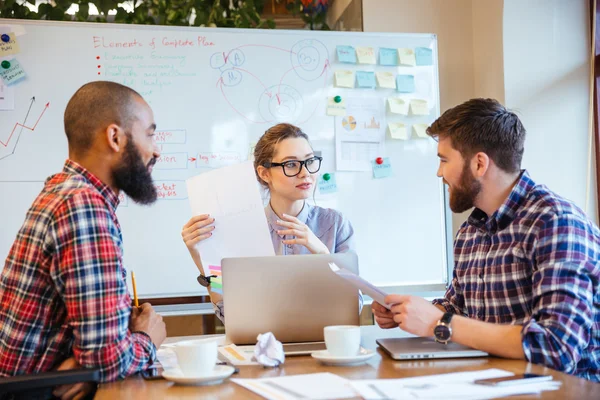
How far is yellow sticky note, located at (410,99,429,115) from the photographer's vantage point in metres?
3.11

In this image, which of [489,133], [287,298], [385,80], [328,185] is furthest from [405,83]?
[287,298]

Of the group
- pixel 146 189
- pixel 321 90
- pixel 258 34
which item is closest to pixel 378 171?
pixel 321 90

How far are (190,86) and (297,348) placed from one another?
5.77 feet

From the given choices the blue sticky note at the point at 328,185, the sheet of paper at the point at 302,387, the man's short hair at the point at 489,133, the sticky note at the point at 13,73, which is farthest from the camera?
the blue sticky note at the point at 328,185

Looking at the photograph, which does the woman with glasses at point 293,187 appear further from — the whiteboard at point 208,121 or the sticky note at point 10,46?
the sticky note at point 10,46

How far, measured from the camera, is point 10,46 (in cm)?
270

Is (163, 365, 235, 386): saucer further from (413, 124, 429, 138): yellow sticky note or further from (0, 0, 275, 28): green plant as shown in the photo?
(0, 0, 275, 28): green plant

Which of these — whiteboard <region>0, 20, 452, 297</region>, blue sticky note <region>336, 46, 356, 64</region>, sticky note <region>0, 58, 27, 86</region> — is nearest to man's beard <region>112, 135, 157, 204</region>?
whiteboard <region>0, 20, 452, 297</region>

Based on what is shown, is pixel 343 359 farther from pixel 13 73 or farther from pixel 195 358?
pixel 13 73

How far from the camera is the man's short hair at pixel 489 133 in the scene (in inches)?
61.9

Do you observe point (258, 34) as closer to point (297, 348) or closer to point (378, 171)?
point (378, 171)

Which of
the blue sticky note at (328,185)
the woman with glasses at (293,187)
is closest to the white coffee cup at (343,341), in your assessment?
the woman with glasses at (293,187)

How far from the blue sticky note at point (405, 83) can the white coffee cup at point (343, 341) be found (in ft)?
6.72

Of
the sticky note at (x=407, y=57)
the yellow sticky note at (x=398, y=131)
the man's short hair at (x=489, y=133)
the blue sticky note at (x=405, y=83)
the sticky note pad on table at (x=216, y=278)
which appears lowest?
the sticky note pad on table at (x=216, y=278)
